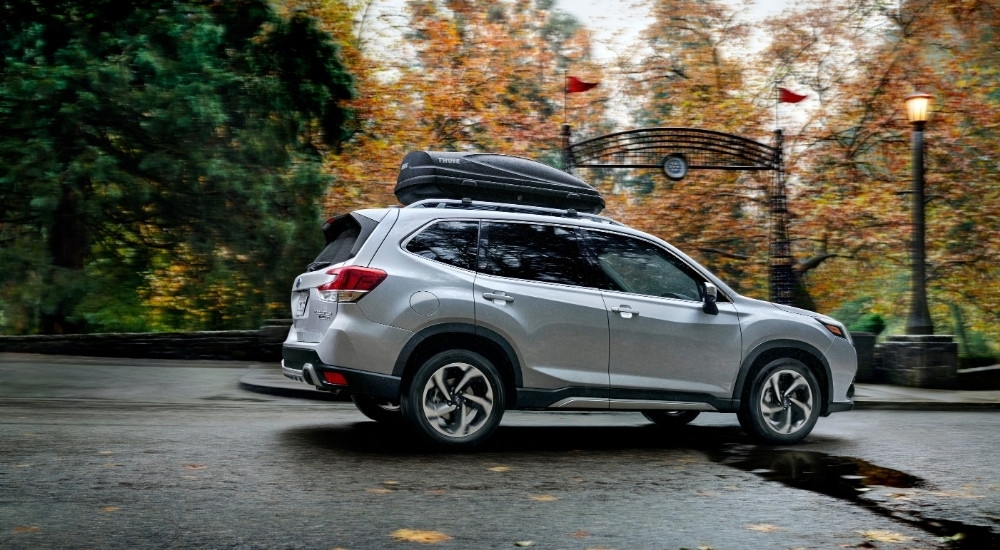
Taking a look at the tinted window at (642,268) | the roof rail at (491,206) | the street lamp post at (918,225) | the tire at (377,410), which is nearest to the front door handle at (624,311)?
the tinted window at (642,268)

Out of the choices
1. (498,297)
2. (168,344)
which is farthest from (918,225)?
(168,344)

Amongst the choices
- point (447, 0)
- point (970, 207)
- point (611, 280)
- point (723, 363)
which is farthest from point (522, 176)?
point (447, 0)

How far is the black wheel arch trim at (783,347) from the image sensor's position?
335 inches

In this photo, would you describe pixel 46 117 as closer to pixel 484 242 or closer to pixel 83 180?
pixel 83 180

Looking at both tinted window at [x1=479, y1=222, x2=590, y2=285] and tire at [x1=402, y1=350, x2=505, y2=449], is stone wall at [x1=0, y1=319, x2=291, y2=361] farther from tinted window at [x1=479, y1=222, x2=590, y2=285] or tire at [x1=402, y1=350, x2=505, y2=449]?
tire at [x1=402, y1=350, x2=505, y2=449]

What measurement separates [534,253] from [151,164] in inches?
475

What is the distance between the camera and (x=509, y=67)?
27.4 metres

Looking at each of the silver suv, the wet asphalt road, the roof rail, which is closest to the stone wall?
the wet asphalt road

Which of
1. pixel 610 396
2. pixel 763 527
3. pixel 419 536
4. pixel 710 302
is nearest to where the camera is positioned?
pixel 419 536

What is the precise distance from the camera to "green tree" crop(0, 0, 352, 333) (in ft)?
57.8

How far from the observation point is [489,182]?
30.2 ft

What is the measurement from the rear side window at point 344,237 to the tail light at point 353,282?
26cm

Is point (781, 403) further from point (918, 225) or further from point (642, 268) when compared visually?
point (918, 225)

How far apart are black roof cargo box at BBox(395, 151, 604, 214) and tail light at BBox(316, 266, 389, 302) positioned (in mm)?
1810
